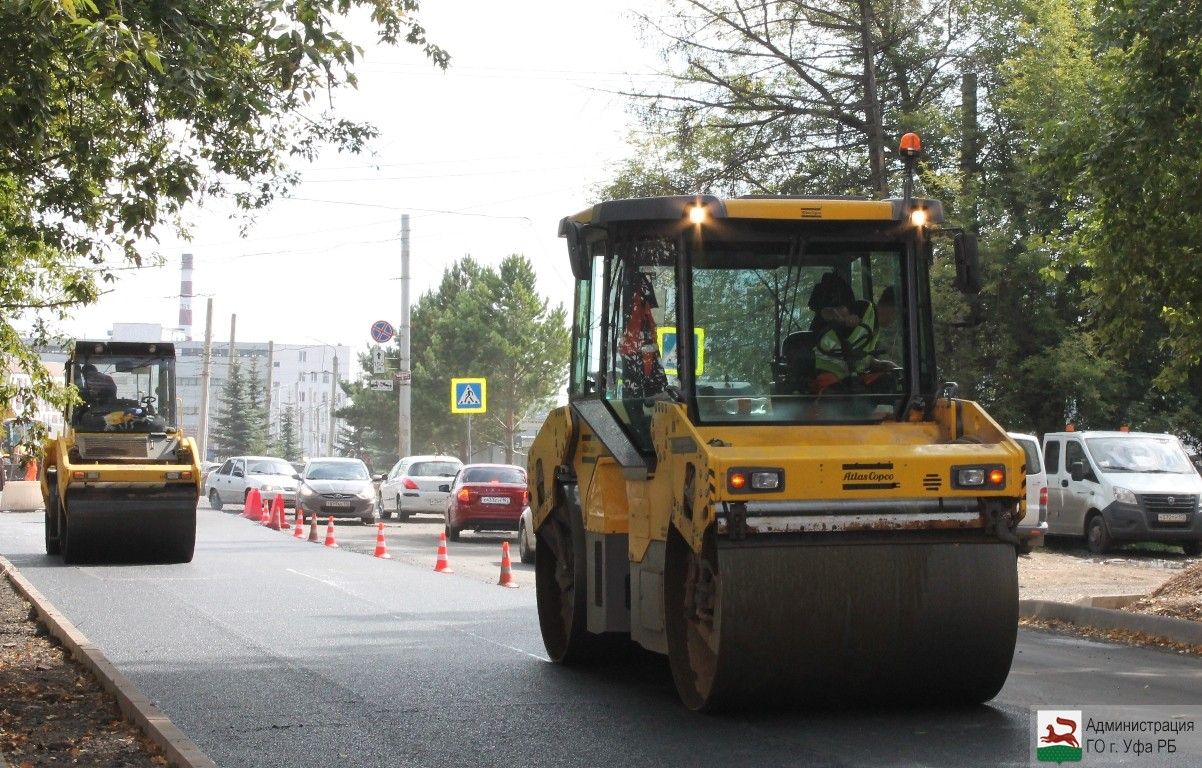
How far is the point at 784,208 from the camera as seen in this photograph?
932 centimetres

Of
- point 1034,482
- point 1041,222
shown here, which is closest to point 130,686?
point 1034,482

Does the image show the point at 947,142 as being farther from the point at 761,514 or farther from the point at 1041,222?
the point at 761,514

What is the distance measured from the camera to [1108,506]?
24156 mm

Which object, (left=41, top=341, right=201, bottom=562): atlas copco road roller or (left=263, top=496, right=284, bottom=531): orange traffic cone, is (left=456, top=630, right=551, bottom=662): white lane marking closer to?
(left=41, top=341, right=201, bottom=562): atlas copco road roller

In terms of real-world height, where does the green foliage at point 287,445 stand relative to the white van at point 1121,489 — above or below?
above

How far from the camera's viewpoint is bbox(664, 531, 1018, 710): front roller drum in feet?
26.1

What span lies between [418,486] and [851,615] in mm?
26715

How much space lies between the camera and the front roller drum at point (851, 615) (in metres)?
7.95

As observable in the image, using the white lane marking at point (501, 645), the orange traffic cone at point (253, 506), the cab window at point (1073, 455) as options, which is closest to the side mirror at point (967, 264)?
the white lane marking at point (501, 645)

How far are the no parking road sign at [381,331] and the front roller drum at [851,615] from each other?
3583 centimetres

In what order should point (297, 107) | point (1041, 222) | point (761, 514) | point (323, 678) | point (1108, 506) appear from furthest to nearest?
point (1041, 222) → point (1108, 506) → point (297, 107) → point (323, 678) → point (761, 514)

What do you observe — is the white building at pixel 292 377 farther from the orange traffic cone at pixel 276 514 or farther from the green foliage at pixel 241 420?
the orange traffic cone at pixel 276 514

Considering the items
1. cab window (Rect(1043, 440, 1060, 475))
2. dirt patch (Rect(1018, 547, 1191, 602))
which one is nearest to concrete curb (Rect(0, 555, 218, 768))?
dirt patch (Rect(1018, 547, 1191, 602))

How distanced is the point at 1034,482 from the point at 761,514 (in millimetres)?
16417
